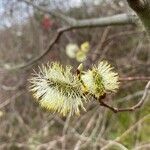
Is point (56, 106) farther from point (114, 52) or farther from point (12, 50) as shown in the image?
point (12, 50)

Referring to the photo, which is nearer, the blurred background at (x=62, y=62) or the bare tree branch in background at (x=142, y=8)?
the bare tree branch in background at (x=142, y=8)

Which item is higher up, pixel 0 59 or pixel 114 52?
pixel 0 59

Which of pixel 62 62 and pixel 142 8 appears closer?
pixel 142 8

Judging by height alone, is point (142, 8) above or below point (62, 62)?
below

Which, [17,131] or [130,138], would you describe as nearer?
[130,138]

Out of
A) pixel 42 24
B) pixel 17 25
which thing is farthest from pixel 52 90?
pixel 42 24

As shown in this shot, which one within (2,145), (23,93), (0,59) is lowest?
(2,145)

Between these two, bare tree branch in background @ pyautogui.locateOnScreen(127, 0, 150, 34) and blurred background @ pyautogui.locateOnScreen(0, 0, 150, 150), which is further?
blurred background @ pyautogui.locateOnScreen(0, 0, 150, 150)

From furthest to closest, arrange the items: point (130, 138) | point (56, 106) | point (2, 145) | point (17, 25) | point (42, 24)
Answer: point (42, 24)
point (17, 25)
point (2, 145)
point (130, 138)
point (56, 106)
